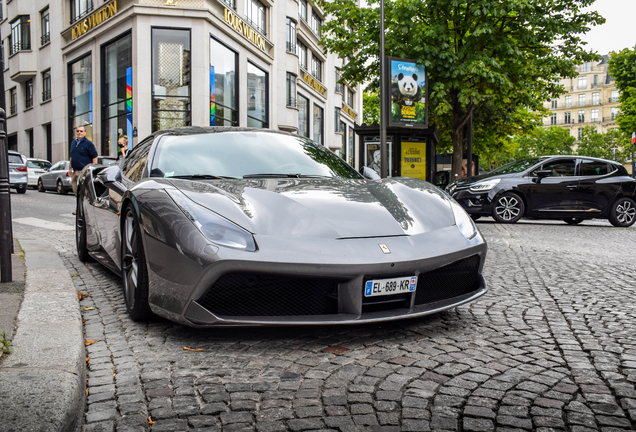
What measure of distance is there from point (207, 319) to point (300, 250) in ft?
1.83

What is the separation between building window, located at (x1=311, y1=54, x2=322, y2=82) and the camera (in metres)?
39.2

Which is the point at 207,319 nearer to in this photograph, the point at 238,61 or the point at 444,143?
the point at 238,61

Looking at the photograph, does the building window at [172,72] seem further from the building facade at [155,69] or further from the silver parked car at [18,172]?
the silver parked car at [18,172]

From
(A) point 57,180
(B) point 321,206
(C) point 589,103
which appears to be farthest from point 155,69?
(C) point 589,103

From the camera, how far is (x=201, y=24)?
22.6 m

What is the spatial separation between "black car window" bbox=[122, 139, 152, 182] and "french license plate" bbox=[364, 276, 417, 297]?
1.91 metres

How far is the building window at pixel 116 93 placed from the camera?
23220 mm

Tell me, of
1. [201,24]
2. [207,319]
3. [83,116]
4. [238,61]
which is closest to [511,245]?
[207,319]

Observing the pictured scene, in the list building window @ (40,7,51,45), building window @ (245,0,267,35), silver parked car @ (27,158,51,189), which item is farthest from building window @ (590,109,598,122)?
silver parked car @ (27,158,51,189)

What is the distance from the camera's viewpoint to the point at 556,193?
1127 cm

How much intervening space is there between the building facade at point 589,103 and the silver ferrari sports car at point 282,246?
110 meters

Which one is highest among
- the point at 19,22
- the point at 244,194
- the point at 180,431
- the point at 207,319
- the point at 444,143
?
the point at 19,22

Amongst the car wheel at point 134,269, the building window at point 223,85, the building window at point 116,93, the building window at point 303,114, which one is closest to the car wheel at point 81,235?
the car wheel at point 134,269

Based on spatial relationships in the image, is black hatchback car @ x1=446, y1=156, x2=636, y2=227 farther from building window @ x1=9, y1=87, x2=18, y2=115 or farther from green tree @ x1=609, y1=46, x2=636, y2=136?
building window @ x1=9, y1=87, x2=18, y2=115
